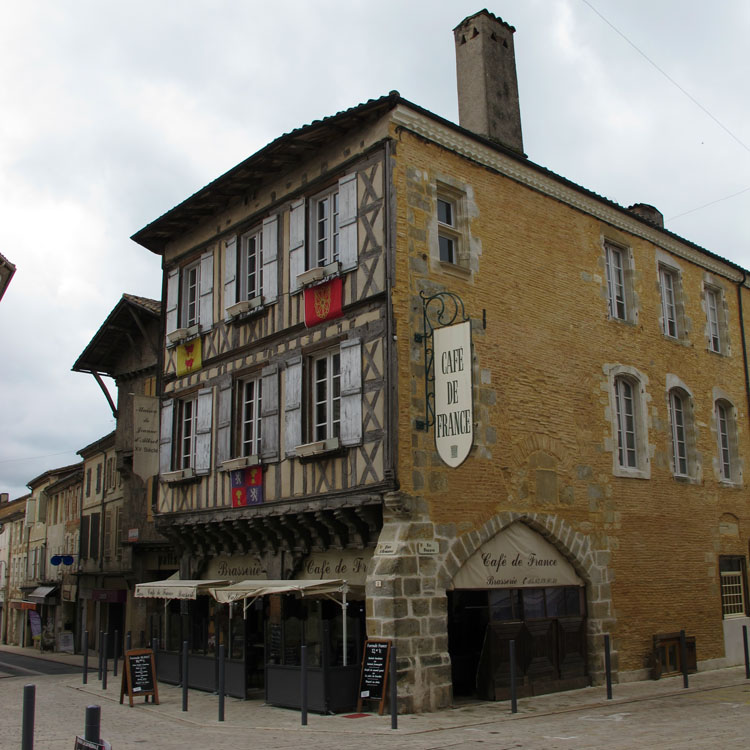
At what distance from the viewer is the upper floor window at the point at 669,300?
18406 mm

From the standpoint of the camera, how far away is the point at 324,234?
14727 millimetres

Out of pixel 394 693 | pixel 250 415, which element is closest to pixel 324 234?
pixel 250 415

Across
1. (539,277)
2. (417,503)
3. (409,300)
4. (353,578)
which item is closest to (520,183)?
(539,277)

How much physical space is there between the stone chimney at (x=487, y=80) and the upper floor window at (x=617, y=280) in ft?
9.39

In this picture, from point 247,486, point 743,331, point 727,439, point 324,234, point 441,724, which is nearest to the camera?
point 441,724

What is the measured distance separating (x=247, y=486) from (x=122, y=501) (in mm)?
12772

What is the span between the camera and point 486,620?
44.5 feet

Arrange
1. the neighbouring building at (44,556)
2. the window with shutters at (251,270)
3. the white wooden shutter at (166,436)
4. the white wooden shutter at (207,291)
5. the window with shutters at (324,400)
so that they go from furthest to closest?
the neighbouring building at (44,556), the white wooden shutter at (166,436), the white wooden shutter at (207,291), the window with shutters at (251,270), the window with shutters at (324,400)

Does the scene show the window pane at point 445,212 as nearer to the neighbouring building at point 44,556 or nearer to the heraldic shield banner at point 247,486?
the heraldic shield banner at point 247,486

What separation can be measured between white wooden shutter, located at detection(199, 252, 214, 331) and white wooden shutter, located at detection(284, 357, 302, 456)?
316 centimetres

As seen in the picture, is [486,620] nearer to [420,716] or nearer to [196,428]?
[420,716]

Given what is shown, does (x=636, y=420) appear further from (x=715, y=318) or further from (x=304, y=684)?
(x=304, y=684)

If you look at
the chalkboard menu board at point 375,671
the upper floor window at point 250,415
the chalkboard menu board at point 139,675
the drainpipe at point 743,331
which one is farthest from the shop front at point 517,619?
the drainpipe at point 743,331

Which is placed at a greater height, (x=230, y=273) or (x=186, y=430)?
(x=230, y=273)
